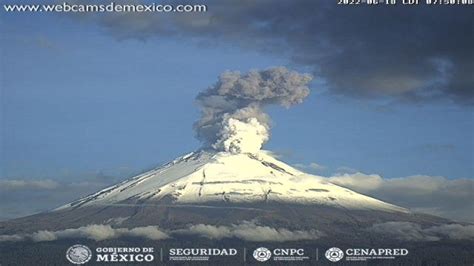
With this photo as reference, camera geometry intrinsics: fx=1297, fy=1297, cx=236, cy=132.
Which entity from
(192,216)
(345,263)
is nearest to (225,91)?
(192,216)

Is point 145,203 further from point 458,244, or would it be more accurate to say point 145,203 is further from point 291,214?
point 458,244

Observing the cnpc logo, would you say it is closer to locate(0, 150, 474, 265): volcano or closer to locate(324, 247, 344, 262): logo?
locate(0, 150, 474, 265): volcano

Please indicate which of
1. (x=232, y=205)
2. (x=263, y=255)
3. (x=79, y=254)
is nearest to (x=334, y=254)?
(x=263, y=255)

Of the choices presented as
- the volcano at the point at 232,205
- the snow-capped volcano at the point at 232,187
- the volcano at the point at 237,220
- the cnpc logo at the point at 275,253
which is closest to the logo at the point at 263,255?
the cnpc logo at the point at 275,253

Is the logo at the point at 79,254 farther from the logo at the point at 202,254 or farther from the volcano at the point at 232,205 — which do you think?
the logo at the point at 202,254

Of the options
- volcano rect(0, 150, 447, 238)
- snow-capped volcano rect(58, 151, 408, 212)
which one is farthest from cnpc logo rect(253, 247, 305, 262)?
snow-capped volcano rect(58, 151, 408, 212)
